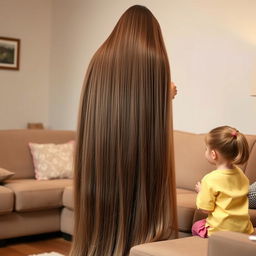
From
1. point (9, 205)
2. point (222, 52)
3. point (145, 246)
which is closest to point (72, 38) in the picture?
point (222, 52)

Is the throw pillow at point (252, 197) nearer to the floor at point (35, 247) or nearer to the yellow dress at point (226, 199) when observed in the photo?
the yellow dress at point (226, 199)

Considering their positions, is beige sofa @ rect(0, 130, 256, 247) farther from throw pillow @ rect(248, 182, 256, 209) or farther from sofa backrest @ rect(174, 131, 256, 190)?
throw pillow @ rect(248, 182, 256, 209)

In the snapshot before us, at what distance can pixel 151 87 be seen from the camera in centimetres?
201

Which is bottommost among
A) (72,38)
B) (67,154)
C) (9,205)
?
(9,205)

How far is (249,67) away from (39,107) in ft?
9.48

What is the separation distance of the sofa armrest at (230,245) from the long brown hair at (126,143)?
18 centimetres

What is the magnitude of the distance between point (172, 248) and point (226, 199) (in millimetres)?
396

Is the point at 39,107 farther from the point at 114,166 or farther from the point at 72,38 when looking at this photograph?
the point at 114,166

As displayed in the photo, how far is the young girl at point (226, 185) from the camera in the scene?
2.59m

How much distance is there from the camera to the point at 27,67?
629cm

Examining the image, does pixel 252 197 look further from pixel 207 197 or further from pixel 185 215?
pixel 207 197

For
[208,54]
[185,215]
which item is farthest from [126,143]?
[208,54]

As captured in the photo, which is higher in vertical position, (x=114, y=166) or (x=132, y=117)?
(x=132, y=117)

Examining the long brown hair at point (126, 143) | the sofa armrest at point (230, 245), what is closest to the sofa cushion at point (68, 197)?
the long brown hair at point (126, 143)
